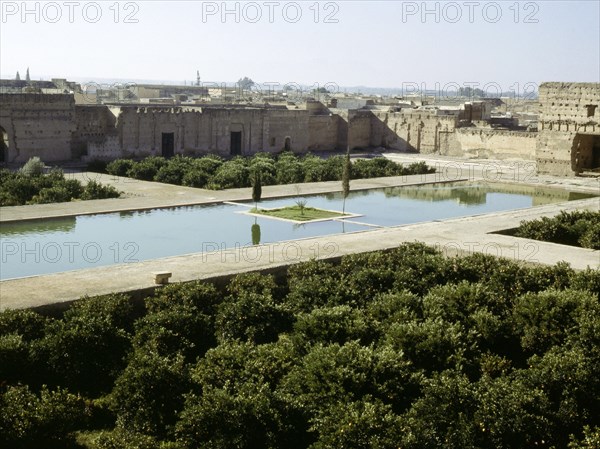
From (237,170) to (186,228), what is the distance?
8.05 m

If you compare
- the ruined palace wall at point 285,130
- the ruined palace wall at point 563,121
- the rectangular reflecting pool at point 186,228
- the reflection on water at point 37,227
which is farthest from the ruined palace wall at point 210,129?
the reflection on water at point 37,227

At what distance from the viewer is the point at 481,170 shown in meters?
31.0

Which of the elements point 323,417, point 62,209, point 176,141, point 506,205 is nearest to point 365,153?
point 176,141

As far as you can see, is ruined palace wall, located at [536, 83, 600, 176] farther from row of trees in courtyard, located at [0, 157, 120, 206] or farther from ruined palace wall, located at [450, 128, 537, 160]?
row of trees in courtyard, located at [0, 157, 120, 206]

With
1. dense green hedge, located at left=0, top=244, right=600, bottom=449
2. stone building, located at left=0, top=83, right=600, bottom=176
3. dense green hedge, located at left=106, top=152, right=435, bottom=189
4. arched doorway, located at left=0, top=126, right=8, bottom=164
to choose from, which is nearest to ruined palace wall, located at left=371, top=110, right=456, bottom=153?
stone building, located at left=0, top=83, right=600, bottom=176

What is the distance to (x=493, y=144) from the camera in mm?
35125

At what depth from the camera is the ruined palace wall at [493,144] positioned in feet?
111

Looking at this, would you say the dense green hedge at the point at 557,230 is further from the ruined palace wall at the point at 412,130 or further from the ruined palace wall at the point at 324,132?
the ruined palace wall at the point at 324,132

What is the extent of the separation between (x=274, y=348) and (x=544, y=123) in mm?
23946

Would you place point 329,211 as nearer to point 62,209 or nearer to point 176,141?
point 62,209

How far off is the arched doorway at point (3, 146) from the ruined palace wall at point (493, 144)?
2006 cm

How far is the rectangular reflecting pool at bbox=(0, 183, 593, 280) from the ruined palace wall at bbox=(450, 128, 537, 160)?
943 centimetres

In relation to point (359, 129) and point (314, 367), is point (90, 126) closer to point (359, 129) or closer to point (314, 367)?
point (359, 129)

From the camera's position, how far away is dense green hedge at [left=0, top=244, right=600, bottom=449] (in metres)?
7.87
